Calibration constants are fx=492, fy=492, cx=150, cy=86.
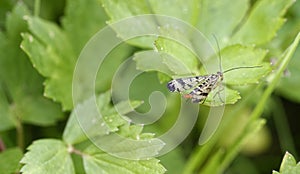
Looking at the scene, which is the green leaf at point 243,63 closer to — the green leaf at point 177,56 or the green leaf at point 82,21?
the green leaf at point 177,56

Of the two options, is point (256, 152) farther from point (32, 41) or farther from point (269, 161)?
point (32, 41)

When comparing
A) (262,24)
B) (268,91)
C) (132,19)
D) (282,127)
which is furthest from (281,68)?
(282,127)

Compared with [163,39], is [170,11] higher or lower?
higher

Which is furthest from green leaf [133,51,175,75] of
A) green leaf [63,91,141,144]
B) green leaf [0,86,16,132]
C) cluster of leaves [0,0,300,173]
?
green leaf [0,86,16,132]

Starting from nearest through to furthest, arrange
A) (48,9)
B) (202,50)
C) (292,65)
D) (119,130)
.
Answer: (119,130), (202,50), (48,9), (292,65)

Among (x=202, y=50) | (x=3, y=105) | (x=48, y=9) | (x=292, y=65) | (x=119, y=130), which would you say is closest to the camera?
(x=119, y=130)

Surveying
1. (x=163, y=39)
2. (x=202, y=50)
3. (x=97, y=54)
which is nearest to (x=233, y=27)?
(x=202, y=50)

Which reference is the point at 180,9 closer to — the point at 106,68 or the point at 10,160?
the point at 106,68
